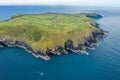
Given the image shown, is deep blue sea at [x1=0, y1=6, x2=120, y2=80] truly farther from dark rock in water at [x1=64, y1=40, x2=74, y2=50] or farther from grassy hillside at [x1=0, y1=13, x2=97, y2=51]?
grassy hillside at [x1=0, y1=13, x2=97, y2=51]

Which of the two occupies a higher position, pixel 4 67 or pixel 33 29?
pixel 33 29

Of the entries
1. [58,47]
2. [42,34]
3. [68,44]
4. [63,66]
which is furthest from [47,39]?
[63,66]

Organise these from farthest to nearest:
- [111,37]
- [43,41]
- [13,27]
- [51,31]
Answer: [111,37], [13,27], [51,31], [43,41]

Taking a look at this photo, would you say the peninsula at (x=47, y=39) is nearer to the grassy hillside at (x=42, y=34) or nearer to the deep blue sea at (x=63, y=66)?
the grassy hillside at (x=42, y=34)

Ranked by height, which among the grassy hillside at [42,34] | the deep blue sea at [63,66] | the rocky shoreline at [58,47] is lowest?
the deep blue sea at [63,66]

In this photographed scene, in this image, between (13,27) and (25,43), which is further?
(13,27)

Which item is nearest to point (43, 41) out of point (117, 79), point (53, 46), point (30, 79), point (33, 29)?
point (53, 46)

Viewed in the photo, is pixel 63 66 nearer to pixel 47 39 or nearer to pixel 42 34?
pixel 47 39

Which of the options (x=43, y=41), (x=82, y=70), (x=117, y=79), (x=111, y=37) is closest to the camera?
(x=117, y=79)

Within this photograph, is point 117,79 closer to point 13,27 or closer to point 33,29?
point 33,29

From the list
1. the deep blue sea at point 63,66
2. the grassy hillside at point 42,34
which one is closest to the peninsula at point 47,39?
the grassy hillside at point 42,34
